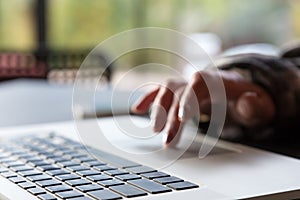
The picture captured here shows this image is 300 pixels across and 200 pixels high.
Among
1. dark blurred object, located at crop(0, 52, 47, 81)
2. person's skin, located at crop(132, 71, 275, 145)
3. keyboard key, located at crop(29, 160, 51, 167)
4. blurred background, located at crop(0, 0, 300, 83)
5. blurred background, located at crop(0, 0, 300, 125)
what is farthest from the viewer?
blurred background, located at crop(0, 0, 300, 83)

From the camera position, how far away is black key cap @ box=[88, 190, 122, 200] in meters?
0.39

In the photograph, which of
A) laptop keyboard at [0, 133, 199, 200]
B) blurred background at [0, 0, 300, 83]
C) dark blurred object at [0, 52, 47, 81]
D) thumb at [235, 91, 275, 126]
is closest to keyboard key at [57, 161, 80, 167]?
laptop keyboard at [0, 133, 199, 200]

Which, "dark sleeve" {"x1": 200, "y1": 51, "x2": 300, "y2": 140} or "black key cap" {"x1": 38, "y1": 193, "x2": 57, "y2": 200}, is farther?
"dark sleeve" {"x1": 200, "y1": 51, "x2": 300, "y2": 140}

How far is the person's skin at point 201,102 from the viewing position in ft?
1.95

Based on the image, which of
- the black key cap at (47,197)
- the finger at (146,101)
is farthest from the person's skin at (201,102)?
the black key cap at (47,197)

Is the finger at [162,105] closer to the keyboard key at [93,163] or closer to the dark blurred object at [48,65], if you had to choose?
the keyboard key at [93,163]

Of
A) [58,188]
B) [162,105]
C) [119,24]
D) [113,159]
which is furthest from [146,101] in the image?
[119,24]

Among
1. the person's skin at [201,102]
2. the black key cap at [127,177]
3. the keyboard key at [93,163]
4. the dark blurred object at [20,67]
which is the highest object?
the dark blurred object at [20,67]

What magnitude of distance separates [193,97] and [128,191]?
217 mm

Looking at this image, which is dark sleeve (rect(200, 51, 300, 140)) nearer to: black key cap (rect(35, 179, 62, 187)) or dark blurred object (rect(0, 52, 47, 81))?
black key cap (rect(35, 179, 62, 187))

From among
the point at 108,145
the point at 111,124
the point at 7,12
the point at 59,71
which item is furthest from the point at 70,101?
the point at 7,12

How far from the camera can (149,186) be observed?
41 cm

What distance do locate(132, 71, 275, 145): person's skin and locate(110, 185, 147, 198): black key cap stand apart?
0.58ft

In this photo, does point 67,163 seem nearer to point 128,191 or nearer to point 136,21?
point 128,191
